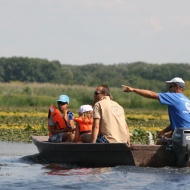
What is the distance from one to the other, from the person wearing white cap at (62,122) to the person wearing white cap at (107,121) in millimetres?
1193

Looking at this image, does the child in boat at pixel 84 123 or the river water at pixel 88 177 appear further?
the child in boat at pixel 84 123

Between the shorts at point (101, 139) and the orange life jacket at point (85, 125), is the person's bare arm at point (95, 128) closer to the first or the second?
the shorts at point (101, 139)

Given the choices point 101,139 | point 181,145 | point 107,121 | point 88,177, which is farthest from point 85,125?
point 88,177

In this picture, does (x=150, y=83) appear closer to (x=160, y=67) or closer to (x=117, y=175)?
(x=160, y=67)

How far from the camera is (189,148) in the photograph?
13859mm

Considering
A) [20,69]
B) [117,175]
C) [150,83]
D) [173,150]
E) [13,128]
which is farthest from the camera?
[20,69]

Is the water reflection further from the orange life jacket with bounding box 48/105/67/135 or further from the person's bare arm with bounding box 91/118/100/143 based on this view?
the orange life jacket with bounding box 48/105/67/135

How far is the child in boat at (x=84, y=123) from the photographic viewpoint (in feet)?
49.1

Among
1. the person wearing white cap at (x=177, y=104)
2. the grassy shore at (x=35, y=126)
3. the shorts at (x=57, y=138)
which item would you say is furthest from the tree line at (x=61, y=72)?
the person wearing white cap at (x=177, y=104)

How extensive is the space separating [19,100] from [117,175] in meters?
29.6

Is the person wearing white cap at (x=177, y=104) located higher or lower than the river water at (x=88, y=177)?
higher

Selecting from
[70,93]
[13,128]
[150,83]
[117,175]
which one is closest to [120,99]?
[70,93]

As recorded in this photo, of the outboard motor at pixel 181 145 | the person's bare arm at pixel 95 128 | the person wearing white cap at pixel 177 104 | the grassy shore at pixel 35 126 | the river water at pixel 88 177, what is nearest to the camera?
the river water at pixel 88 177

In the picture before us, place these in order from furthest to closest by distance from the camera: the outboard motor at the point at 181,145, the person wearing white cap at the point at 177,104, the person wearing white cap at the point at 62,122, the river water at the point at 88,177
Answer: the person wearing white cap at the point at 62,122
the person wearing white cap at the point at 177,104
the outboard motor at the point at 181,145
the river water at the point at 88,177
